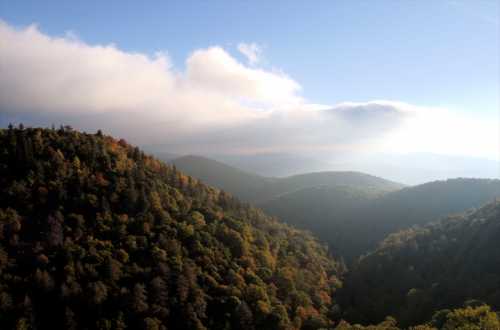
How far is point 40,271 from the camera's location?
3516 inches

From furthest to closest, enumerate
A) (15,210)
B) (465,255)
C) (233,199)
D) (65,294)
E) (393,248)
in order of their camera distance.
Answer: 1. (233,199)
2. (393,248)
3. (465,255)
4. (15,210)
5. (65,294)

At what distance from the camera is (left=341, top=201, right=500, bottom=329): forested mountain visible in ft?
375

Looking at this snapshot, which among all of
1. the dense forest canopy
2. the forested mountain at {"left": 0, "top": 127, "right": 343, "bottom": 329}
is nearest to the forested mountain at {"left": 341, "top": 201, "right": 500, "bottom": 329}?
the dense forest canopy

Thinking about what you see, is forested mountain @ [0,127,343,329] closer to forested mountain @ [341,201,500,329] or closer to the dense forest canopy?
the dense forest canopy

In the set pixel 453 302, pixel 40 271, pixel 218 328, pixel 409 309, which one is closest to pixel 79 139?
pixel 40 271

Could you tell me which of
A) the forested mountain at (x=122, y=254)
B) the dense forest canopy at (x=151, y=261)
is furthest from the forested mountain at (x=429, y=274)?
the forested mountain at (x=122, y=254)

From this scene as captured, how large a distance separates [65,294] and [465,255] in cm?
13480

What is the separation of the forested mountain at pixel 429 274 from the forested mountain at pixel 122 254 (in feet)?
47.1

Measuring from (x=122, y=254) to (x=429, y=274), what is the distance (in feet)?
366

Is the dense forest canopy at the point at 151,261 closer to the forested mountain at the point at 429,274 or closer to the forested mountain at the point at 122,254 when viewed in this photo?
the forested mountain at the point at 122,254

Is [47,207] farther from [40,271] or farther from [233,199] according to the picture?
[233,199]

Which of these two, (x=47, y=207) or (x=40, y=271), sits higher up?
(x=47, y=207)

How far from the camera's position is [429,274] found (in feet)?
458

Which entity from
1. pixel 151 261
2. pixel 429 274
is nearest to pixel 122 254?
pixel 151 261
